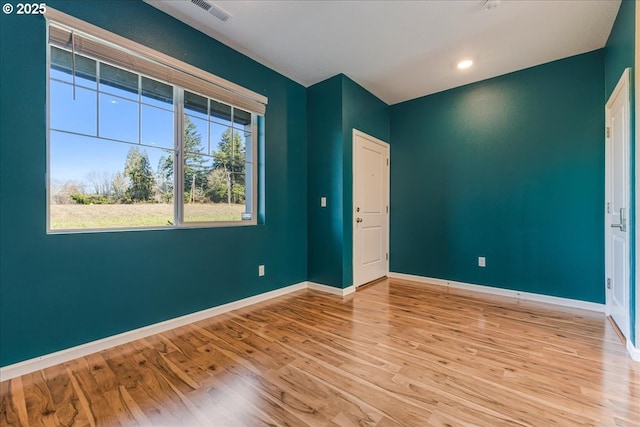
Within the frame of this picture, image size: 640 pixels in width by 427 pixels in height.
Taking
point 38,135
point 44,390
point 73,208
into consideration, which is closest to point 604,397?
Result: point 44,390

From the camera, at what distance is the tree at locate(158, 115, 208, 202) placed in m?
2.42

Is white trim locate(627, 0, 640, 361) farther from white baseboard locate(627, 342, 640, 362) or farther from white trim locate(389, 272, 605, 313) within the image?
white trim locate(389, 272, 605, 313)

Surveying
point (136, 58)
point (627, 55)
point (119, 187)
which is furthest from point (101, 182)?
point (627, 55)

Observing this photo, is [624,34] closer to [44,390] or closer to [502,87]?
[502,87]

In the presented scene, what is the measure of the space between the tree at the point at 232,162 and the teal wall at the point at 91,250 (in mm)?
299

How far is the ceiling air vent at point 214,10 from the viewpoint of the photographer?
2135 mm

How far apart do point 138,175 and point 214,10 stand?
151cm

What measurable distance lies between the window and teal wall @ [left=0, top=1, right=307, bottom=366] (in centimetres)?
10

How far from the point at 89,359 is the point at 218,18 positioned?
9.30 feet

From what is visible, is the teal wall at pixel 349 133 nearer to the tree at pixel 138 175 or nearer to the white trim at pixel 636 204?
the tree at pixel 138 175

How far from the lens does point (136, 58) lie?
2096mm

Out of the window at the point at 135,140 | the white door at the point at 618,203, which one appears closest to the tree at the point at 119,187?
the window at the point at 135,140

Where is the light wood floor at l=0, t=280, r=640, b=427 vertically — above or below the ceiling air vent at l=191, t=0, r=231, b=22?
below

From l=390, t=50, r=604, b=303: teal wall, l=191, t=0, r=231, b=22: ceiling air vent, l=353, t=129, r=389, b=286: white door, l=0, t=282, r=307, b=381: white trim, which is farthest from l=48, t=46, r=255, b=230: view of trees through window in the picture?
l=390, t=50, r=604, b=303: teal wall
